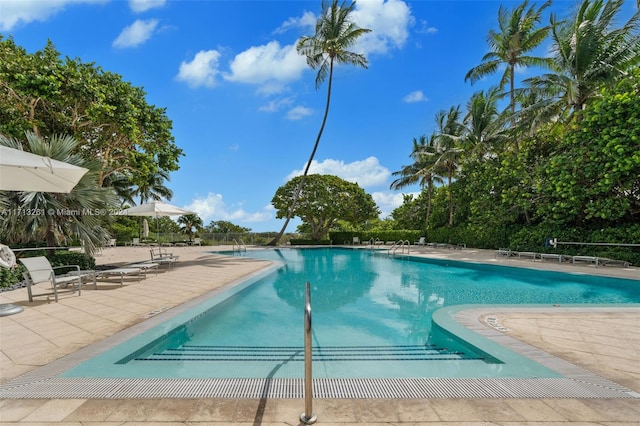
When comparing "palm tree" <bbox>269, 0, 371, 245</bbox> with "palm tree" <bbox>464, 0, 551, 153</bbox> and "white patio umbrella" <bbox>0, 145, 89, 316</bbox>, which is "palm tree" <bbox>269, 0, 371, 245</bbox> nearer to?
"palm tree" <bbox>464, 0, 551, 153</bbox>

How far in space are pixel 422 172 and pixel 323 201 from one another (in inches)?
343

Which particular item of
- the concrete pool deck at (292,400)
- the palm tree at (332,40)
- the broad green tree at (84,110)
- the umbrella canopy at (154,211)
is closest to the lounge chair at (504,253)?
the concrete pool deck at (292,400)

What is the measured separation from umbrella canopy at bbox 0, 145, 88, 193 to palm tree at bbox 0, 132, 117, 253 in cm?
341

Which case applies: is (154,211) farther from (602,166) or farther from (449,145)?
(449,145)

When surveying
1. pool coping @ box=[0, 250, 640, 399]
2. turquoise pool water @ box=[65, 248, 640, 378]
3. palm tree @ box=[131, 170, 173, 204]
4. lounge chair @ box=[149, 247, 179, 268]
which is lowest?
turquoise pool water @ box=[65, 248, 640, 378]

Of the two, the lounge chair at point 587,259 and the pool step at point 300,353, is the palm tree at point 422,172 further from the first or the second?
the pool step at point 300,353

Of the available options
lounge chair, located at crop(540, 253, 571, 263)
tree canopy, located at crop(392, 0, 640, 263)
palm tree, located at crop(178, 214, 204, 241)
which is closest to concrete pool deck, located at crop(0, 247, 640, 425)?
lounge chair, located at crop(540, 253, 571, 263)

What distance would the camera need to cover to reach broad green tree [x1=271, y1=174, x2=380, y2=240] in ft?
91.2

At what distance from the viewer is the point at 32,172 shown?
486cm

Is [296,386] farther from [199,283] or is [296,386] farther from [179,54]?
[179,54]

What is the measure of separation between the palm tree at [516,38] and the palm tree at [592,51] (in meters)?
2.85

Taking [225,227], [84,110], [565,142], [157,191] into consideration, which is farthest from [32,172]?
[225,227]

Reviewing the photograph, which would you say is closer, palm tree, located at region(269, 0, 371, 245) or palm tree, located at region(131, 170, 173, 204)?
palm tree, located at region(269, 0, 371, 245)

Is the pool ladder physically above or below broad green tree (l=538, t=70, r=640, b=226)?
below
